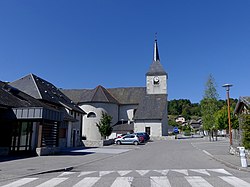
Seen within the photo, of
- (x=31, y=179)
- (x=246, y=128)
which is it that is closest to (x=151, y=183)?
(x=31, y=179)

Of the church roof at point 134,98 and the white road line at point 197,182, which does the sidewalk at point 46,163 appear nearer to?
the white road line at point 197,182

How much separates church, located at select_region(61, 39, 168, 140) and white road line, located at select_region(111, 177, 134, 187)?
1496 inches

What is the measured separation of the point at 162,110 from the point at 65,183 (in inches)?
1664

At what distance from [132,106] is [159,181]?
46093 millimetres

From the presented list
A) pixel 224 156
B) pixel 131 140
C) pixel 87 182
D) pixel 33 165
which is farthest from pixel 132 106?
pixel 87 182

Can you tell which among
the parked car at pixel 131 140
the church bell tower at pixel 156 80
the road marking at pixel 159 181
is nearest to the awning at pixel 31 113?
the road marking at pixel 159 181

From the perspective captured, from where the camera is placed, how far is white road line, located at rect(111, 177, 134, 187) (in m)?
7.29

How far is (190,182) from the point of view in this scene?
7.71 m

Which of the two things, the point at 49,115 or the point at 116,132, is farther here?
the point at 116,132

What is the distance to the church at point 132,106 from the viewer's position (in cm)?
4706

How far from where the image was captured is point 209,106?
5078 centimetres

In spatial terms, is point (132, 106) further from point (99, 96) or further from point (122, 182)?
point (122, 182)

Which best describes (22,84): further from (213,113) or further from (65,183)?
(213,113)

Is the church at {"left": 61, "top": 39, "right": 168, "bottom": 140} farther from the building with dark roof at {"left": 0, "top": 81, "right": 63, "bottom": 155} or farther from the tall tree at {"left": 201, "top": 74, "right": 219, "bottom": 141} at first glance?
the building with dark roof at {"left": 0, "top": 81, "right": 63, "bottom": 155}
